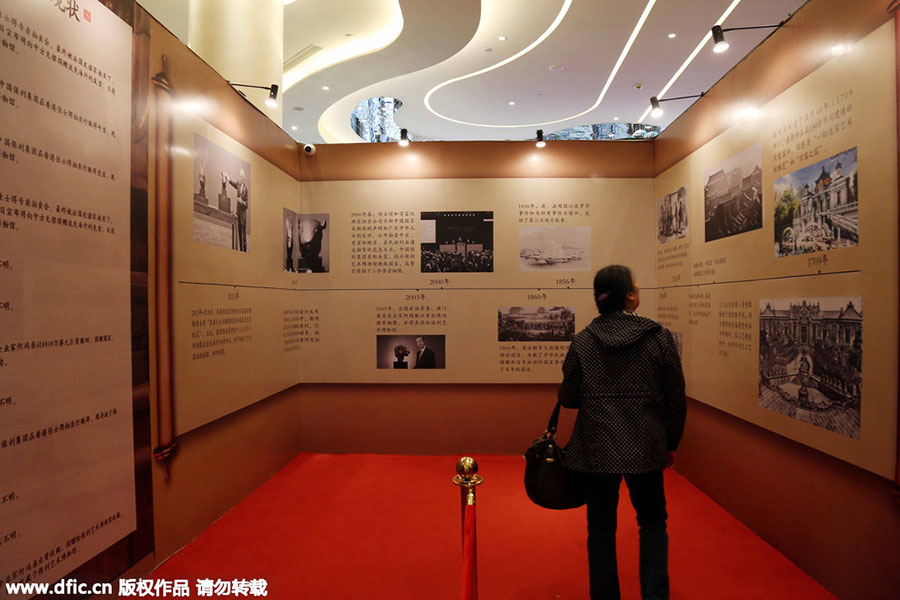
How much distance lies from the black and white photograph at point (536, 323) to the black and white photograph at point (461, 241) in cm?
51

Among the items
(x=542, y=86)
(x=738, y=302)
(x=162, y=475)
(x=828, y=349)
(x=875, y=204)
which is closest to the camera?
(x=875, y=204)

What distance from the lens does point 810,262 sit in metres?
2.33

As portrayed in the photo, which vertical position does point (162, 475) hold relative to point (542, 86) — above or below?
below

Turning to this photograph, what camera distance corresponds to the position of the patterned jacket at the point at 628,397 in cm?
187

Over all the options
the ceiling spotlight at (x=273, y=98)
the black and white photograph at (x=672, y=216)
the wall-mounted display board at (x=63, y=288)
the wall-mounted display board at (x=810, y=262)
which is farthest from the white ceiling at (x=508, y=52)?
the wall-mounted display board at (x=63, y=288)

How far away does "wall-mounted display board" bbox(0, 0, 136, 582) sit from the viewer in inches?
65.2

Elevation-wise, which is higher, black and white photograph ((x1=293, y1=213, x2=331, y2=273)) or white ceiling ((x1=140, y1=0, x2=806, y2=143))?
white ceiling ((x1=140, y1=0, x2=806, y2=143))

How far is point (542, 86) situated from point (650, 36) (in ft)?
7.79

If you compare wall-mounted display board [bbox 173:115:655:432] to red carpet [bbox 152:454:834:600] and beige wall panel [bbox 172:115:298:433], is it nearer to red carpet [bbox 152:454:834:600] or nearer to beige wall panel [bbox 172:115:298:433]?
beige wall panel [bbox 172:115:298:433]

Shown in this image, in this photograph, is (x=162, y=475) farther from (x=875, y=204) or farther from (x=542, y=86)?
(x=542, y=86)

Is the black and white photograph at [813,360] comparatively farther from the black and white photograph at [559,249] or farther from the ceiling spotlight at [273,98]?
the ceiling spotlight at [273,98]

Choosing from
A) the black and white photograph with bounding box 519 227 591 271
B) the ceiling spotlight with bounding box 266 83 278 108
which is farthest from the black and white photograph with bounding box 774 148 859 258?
the ceiling spotlight with bounding box 266 83 278 108

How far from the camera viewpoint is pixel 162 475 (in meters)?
2.50

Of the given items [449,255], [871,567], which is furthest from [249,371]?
[871,567]
